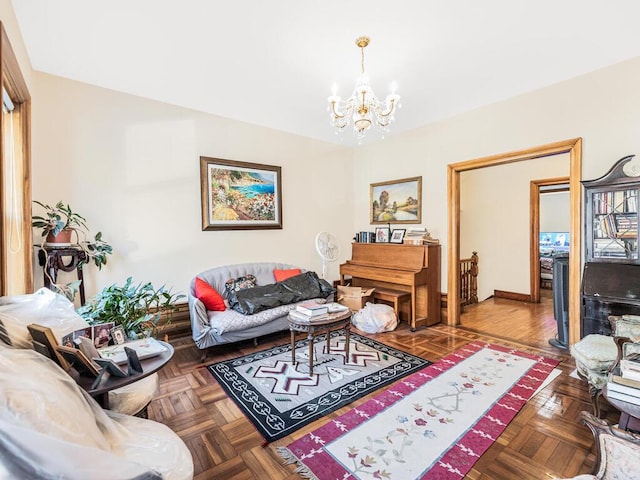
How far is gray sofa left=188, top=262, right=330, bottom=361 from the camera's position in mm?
2994

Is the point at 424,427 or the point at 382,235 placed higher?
the point at 382,235

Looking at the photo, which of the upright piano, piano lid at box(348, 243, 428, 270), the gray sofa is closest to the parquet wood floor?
the gray sofa

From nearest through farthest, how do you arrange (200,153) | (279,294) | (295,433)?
(295,433), (279,294), (200,153)

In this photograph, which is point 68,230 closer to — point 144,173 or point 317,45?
point 144,173

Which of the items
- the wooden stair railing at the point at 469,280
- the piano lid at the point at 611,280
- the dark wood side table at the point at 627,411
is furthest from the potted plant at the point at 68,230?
the wooden stair railing at the point at 469,280

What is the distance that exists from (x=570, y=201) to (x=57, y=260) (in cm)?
479

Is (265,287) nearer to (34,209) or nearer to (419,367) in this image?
(419,367)

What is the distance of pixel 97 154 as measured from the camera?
122 inches

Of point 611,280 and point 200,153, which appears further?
point 200,153

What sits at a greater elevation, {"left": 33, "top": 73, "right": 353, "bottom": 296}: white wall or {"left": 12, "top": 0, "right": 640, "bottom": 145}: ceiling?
{"left": 12, "top": 0, "right": 640, "bottom": 145}: ceiling

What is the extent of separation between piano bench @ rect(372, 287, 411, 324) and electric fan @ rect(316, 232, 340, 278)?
2.63 feet

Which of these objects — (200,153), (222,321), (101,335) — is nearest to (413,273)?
(222,321)

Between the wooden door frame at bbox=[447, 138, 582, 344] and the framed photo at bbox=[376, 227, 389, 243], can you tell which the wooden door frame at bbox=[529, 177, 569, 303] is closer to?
the wooden door frame at bbox=[447, 138, 582, 344]

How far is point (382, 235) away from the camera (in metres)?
4.62
